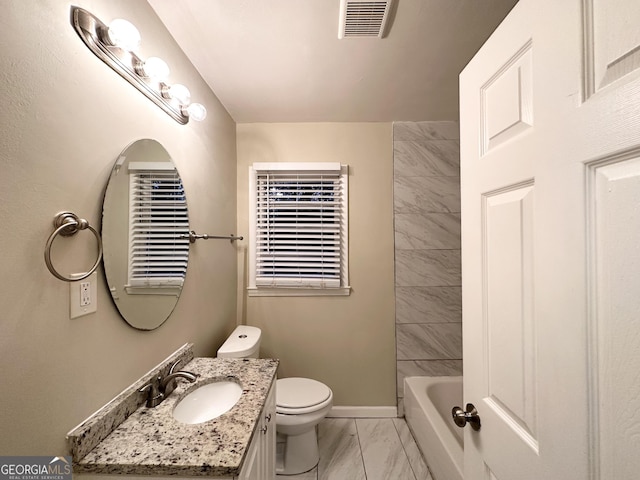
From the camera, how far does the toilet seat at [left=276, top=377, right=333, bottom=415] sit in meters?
1.67

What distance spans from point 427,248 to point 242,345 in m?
1.61

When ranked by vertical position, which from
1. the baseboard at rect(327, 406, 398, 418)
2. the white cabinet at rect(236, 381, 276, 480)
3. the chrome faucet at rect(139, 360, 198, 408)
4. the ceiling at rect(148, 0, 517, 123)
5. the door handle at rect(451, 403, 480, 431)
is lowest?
the baseboard at rect(327, 406, 398, 418)

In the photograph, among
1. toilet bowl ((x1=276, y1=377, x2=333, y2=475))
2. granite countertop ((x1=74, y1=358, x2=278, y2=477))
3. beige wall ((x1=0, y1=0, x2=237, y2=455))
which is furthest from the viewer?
toilet bowl ((x1=276, y1=377, x2=333, y2=475))

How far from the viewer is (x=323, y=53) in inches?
59.6

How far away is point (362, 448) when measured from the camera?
1930mm

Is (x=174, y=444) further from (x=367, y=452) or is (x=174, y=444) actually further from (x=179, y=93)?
(x=367, y=452)

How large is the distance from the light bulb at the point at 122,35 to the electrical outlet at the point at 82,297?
29.9 inches

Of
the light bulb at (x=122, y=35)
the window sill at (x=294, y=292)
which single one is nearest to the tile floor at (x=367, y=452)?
the window sill at (x=294, y=292)

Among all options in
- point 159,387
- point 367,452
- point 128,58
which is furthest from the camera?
point 367,452

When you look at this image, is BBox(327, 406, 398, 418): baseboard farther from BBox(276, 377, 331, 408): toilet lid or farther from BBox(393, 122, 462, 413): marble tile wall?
BBox(276, 377, 331, 408): toilet lid

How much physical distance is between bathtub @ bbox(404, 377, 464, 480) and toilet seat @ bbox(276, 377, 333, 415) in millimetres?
647

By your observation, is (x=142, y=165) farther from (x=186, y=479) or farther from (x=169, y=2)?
(x=186, y=479)

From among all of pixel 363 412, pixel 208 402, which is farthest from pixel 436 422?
pixel 208 402

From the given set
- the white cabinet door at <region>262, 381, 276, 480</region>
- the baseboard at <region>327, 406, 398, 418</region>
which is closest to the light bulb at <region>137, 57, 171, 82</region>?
the white cabinet door at <region>262, 381, 276, 480</region>
